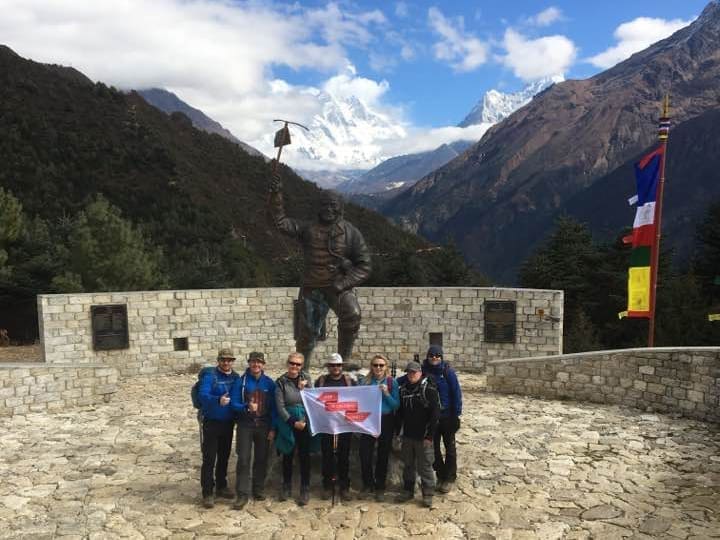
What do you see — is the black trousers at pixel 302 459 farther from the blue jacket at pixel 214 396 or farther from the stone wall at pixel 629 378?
the stone wall at pixel 629 378

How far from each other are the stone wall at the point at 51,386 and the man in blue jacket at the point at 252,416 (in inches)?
192

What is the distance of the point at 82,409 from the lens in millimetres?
8648

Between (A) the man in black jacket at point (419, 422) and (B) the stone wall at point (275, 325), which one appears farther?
(B) the stone wall at point (275, 325)

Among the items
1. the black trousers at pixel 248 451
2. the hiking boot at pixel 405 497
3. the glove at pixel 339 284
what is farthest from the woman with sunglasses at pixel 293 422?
the glove at pixel 339 284

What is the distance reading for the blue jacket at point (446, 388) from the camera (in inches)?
204

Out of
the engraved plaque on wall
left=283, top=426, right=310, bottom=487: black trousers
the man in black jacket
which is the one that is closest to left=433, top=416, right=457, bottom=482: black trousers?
the man in black jacket

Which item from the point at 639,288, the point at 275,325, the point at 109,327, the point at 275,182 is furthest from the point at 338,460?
the point at 639,288

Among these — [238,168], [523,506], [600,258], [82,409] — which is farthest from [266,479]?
[238,168]

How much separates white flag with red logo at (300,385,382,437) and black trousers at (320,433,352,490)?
5.5 inches

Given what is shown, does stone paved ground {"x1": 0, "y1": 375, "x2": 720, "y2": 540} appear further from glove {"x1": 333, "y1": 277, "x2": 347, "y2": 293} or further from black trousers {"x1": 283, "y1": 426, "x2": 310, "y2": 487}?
glove {"x1": 333, "y1": 277, "x2": 347, "y2": 293}

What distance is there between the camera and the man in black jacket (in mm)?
4895

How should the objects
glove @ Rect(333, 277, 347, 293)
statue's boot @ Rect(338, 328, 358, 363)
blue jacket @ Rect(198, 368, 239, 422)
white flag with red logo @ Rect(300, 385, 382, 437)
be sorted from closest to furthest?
1. blue jacket @ Rect(198, 368, 239, 422)
2. white flag with red logo @ Rect(300, 385, 382, 437)
3. glove @ Rect(333, 277, 347, 293)
4. statue's boot @ Rect(338, 328, 358, 363)

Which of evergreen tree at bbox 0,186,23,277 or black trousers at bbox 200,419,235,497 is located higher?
evergreen tree at bbox 0,186,23,277

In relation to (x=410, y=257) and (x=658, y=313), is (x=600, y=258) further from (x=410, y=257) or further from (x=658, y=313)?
(x=410, y=257)
